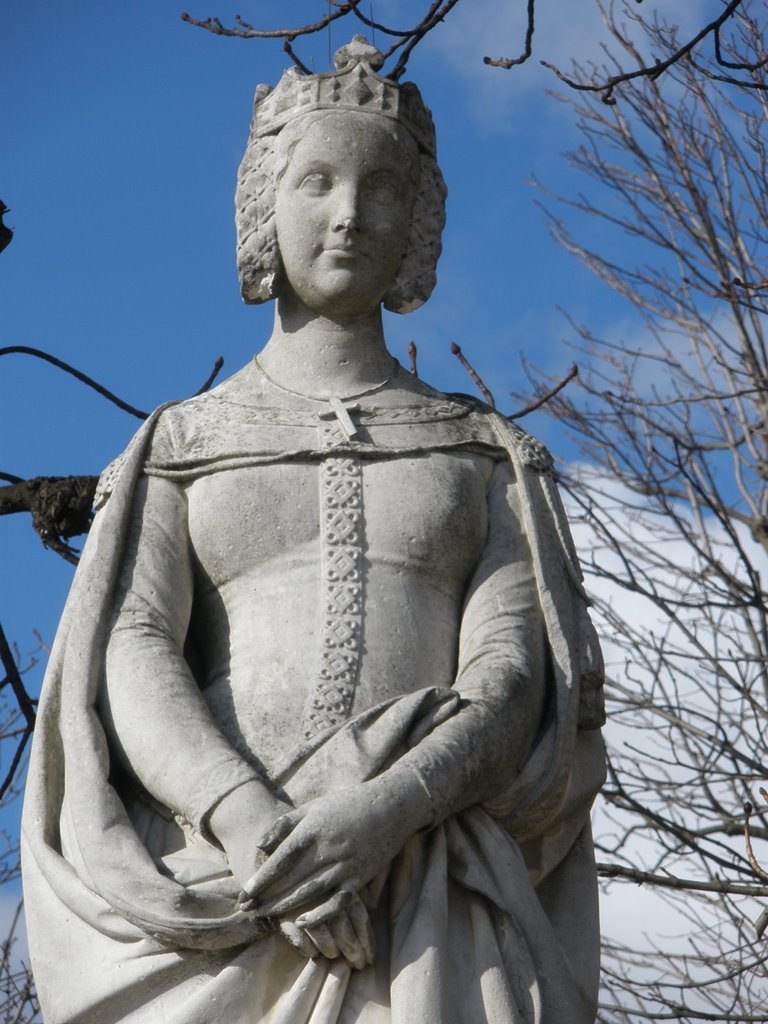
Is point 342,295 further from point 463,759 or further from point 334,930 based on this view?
point 334,930

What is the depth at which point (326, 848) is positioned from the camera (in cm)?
590

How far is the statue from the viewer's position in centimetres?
600

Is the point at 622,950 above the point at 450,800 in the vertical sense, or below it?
above

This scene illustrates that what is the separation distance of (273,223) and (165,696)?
5.13 ft

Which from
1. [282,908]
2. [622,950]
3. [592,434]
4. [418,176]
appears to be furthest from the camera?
[592,434]

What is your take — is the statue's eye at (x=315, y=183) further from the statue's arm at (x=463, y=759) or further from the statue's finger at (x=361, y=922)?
the statue's finger at (x=361, y=922)

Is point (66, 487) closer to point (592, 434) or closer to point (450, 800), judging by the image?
point (450, 800)

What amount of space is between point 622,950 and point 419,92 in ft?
18.1

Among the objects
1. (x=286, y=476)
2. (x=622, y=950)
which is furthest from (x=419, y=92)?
(x=622, y=950)

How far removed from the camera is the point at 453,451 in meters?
6.92

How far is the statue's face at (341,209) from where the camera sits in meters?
7.01

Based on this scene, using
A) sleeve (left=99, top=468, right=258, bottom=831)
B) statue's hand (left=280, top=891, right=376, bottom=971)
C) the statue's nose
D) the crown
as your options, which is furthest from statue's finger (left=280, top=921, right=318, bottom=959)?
the crown

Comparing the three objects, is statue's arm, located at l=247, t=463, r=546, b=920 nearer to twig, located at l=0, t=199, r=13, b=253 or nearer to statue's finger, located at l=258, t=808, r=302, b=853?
statue's finger, located at l=258, t=808, r=302, b=853

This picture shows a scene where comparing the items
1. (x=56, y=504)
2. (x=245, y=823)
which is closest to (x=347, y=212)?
(x=245, y=823)
